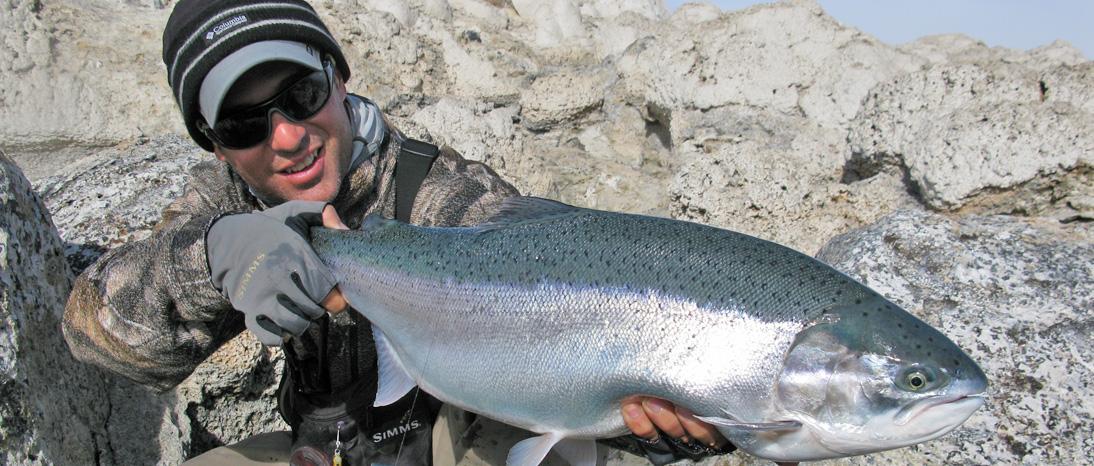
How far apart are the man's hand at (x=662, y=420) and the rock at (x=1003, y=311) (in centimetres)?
95

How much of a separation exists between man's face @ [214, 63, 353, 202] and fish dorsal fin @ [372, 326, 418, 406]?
63 cm

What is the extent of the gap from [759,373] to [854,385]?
0.76 ft

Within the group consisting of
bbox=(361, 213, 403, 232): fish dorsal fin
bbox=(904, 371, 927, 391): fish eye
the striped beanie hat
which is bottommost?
bbox=(361, 213, 403, 232): fish dorsal fin

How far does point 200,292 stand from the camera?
1.91m

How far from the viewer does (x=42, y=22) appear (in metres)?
4.12

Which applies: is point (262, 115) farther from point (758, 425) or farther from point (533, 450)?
point (758, 425)

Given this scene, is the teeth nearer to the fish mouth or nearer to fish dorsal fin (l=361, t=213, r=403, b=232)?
fish dorsal fin (l=361, t=213, r=403, b=232)

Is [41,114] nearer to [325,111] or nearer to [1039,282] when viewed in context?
[325,111]

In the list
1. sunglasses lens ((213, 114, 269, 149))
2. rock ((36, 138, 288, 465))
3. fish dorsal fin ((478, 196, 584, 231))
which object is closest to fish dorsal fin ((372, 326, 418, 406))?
fish dorsal fin ((478, 196, 584, 231))

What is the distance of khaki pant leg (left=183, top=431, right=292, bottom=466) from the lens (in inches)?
97.6

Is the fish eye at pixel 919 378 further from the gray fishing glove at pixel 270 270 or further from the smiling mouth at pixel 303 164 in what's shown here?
the smiling mouth at pixel 303 164

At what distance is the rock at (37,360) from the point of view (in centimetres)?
191

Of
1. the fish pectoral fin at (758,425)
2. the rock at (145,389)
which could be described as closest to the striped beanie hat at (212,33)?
the rock at (145,389)

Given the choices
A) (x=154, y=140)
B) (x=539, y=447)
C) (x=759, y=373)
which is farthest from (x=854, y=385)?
(x=154, y=140)
